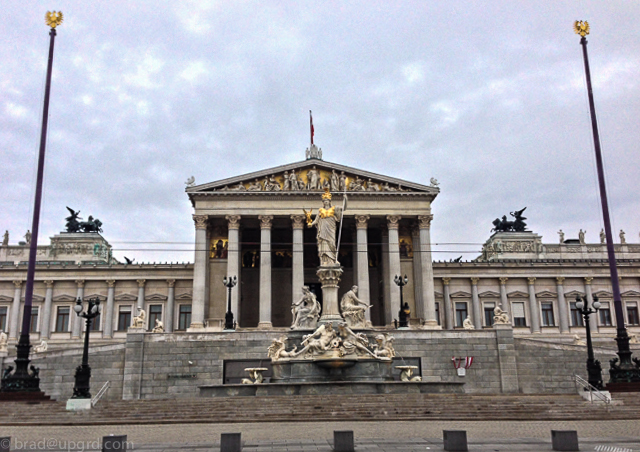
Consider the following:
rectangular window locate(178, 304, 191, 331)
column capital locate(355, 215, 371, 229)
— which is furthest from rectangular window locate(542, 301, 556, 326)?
rectangular window locate(178, 304, 191, 331)

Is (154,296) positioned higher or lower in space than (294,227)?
lower

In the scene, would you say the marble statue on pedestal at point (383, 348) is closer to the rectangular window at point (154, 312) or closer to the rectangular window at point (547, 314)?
the rectangular window at point (154, 312)

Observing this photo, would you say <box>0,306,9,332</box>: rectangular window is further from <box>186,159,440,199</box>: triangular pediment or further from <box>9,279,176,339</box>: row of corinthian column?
<box>186,159,440,199</box>: triangular pediment

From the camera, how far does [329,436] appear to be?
54.8 feet

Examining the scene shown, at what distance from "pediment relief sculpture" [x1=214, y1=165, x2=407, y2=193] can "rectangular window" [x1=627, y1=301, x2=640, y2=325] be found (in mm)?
29946

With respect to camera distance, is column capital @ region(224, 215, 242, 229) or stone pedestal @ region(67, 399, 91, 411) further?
column capital @ region(224, 215, 242, 229)

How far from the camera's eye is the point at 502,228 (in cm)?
7725

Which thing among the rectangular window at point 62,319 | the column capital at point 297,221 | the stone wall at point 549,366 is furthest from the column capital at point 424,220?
the rectangular window at point 62,319

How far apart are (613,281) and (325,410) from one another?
616 inches

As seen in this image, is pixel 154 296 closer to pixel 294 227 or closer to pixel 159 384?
pixel 294 227

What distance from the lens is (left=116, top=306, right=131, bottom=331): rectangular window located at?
63625 mm

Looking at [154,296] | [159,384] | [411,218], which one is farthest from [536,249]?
[159,384]

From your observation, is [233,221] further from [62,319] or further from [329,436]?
[329,436]

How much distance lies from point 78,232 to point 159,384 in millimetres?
42653
